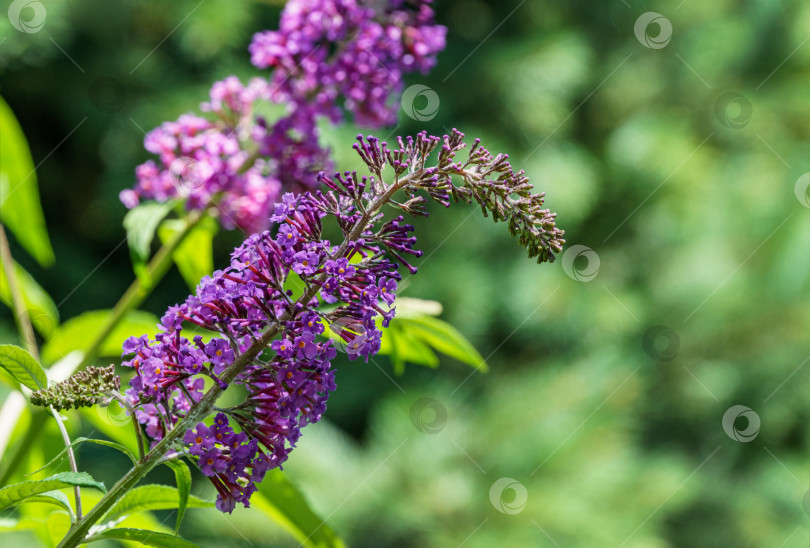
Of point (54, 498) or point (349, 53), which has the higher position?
point (349, 53)

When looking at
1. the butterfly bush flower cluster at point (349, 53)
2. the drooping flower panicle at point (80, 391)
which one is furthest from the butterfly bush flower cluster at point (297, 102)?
the drooping flower panicle at point (80, 391)

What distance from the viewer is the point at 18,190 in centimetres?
107

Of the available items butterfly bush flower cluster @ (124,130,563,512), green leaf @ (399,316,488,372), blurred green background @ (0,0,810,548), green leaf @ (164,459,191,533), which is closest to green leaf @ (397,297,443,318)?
green leaf @ (399,316,488,372)

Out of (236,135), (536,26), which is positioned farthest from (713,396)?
(236,135)

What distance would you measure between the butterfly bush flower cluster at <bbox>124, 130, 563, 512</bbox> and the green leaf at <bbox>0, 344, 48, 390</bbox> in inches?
2.7

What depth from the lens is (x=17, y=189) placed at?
1073 mm

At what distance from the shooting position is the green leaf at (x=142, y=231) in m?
0.92

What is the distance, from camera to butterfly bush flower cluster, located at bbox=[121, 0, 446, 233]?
1.09 metres

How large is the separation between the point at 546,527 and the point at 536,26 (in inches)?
84.9

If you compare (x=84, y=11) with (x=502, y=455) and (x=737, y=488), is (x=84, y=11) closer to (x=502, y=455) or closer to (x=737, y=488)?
(x=502, y=455)

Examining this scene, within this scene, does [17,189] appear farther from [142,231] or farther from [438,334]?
[438,334]

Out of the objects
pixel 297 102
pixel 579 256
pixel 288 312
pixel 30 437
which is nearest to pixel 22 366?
pixel 288 312

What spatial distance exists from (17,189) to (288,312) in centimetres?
67

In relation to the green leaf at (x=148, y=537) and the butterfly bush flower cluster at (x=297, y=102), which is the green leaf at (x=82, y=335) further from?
the green leaf at (x=148, y=537)
